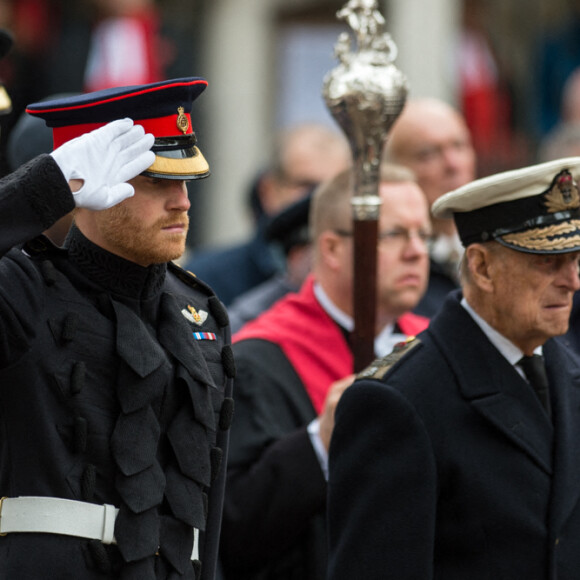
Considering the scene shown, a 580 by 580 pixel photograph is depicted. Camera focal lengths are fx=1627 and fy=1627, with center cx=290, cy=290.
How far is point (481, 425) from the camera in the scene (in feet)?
13.7

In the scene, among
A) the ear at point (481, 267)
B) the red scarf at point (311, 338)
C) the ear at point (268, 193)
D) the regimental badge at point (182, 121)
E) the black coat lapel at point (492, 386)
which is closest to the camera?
the regimental badge at point (182, 121)

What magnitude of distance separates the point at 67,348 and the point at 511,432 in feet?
3.93

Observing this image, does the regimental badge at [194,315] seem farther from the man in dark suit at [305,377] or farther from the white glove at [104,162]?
the man in dark suit at [305,377]

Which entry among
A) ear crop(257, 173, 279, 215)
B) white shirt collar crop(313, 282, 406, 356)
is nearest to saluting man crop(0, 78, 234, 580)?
white shirt collar crop(313, 282, 406, 356)

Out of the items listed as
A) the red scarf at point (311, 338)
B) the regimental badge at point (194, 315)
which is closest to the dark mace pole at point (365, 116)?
the red scarf at point (311, 338)

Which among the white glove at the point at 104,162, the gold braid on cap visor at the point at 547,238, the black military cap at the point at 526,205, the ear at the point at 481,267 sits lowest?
the ear at the point at 481,267

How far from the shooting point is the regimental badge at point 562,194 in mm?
4293

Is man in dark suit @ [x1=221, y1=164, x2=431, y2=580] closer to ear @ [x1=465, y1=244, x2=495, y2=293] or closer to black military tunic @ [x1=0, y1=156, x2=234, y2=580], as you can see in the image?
ear @ [x1=465, y1=244, x2=495, y2=293]

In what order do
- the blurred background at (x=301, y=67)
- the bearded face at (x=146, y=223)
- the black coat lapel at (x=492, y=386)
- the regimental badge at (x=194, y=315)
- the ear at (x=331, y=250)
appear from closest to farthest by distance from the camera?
the bearded face at (x=146, y=223) < the regimental badge at (x=194, y=315) < the black coat lapel at (x=492, y=386) < the ear at (x=331, y=250) < the blurred background at (x=301, y=67)

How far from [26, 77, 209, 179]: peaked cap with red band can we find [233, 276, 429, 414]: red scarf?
5.62ft

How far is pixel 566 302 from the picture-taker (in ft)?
14.0

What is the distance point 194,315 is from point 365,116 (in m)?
1.08

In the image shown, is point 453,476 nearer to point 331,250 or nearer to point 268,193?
point 331,250

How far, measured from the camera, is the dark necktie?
432 centimetres
